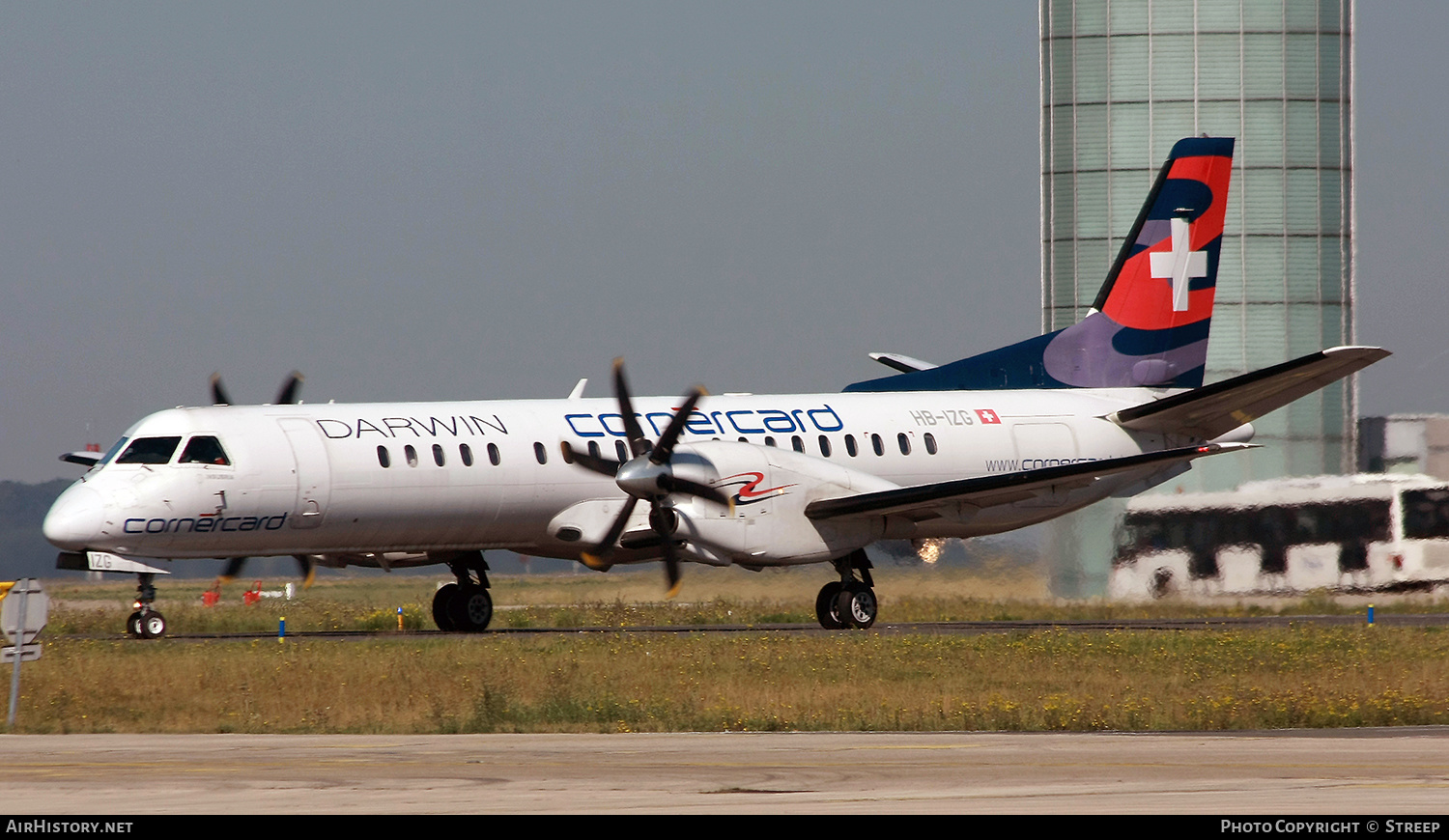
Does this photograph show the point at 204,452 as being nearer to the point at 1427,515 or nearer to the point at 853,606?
the point at 853,606

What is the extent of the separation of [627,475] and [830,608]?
4.60 metres

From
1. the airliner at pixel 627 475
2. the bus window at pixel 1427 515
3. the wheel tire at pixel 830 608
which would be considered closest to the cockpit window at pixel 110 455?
the airliner at pixel 627 475

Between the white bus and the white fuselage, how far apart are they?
15.3 ft

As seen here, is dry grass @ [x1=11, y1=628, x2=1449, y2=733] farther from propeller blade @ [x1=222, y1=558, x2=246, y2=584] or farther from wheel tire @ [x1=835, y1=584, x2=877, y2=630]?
wheel tire @ [x1=835, y1=584, x2=877, y2=630]

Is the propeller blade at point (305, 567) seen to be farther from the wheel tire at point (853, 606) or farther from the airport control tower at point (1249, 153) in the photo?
the airport control tower at point (1249, 153)

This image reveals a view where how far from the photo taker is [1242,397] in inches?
1196

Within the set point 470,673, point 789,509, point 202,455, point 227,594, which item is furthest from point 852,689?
point 227,594

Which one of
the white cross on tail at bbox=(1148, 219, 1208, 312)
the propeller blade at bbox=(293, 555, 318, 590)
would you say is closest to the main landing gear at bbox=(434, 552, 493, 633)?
the propeller blade at bbox=(293, 555, 318, 590)

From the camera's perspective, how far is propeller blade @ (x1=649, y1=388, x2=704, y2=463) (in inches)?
1032

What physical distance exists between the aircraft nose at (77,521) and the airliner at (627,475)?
4 centimetres

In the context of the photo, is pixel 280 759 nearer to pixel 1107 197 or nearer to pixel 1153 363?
pixel 1153 363

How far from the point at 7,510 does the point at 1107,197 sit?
190 ft
